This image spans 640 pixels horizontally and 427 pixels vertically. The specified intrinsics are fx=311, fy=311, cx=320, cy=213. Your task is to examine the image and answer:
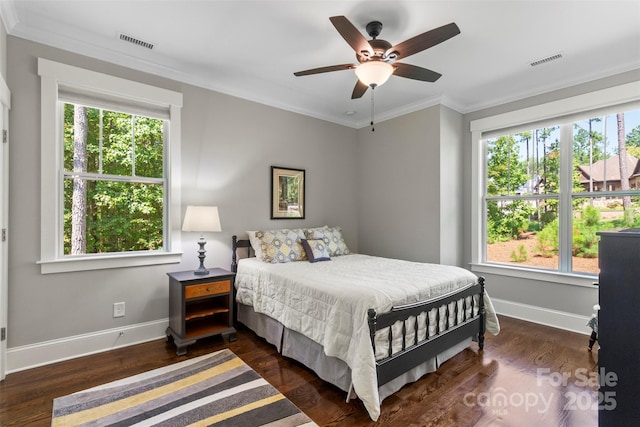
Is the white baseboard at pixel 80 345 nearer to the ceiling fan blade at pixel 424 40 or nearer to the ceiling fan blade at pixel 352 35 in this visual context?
the ceiling fan blade at pixel 352 35

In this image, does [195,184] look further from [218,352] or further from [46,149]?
[218,352]

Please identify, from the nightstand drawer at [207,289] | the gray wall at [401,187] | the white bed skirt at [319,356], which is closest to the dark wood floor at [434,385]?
the white bed skirt at [319,356]

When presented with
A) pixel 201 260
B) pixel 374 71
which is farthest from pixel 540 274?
pixel 201 260

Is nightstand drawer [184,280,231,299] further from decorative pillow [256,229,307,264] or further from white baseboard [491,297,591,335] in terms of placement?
white baseboard [491,297,591,335]

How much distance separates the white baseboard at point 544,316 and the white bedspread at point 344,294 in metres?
1.11

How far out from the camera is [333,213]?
4730 mm

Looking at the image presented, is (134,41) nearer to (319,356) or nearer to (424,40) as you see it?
(424,40)

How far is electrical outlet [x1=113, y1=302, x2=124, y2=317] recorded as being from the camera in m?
2.92

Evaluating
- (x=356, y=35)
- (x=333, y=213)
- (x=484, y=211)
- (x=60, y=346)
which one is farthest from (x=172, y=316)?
(x=484, y=211)

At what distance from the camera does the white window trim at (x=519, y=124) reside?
3.15m

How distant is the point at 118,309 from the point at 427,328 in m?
2.78

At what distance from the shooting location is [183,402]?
6.77 feet

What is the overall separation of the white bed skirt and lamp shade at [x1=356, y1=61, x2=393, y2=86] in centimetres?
206

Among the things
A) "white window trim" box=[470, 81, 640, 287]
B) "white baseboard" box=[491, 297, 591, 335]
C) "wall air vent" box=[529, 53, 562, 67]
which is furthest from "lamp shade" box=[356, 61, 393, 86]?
"white baseboard" box=[491, 297, 591, 335]
